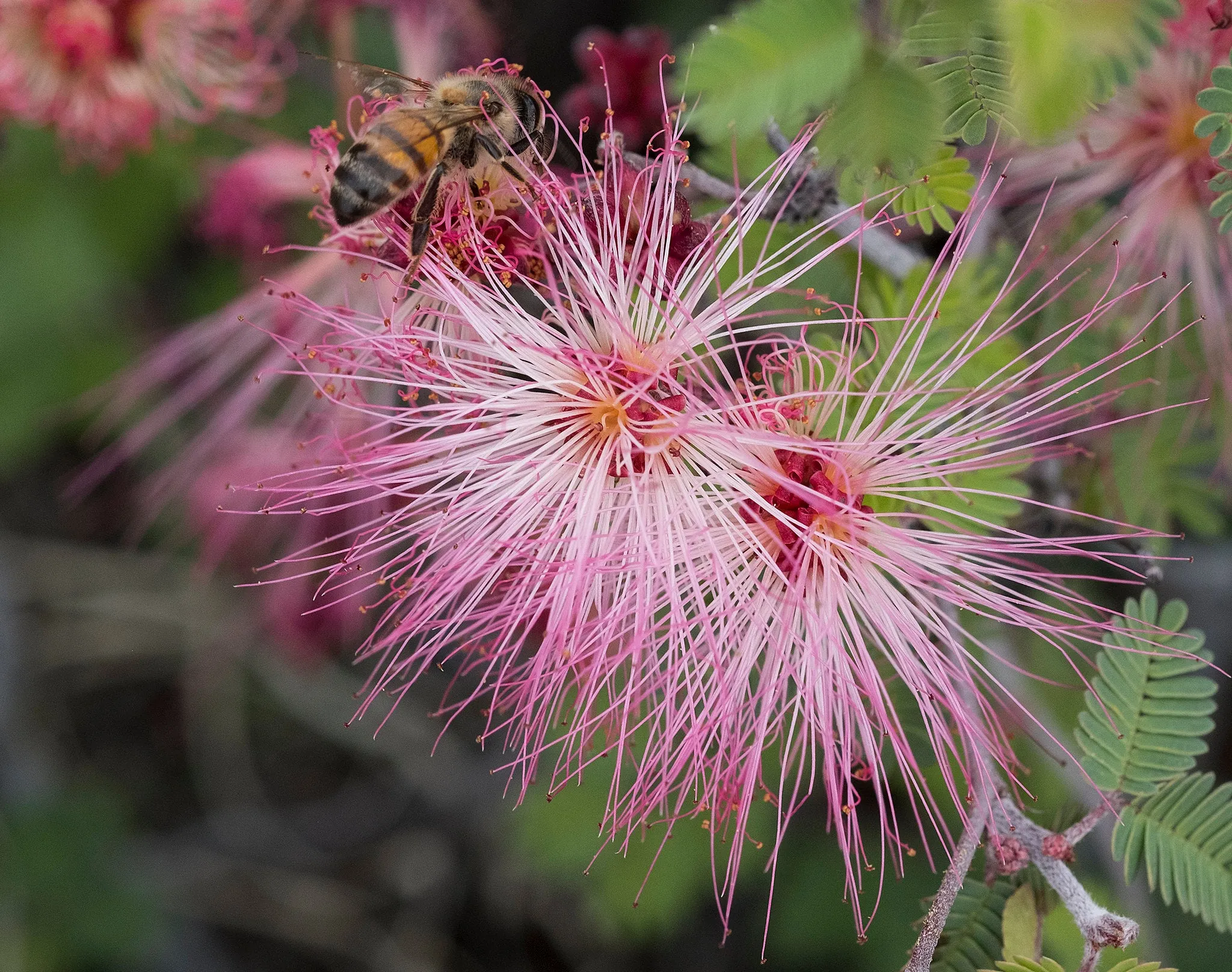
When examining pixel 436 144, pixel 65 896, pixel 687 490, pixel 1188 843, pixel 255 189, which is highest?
pixel 255 189

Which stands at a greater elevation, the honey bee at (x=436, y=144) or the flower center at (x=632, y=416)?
the honey bee at (x=436, y=144)

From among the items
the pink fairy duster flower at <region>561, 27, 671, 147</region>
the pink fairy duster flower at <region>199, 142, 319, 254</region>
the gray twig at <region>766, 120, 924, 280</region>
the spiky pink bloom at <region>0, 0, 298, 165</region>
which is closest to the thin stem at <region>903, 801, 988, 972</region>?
the gray twig at <region>766, 120, 924, 280</region>

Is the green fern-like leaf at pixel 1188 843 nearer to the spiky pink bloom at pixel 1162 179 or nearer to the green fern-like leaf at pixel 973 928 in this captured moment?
the green fern-like leaf at pixel 973 928

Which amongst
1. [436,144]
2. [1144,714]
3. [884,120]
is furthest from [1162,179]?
[436,144]

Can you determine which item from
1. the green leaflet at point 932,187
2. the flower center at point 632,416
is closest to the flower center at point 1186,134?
the green leaflet at point 932,187

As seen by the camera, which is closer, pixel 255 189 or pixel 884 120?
pixel 884 120

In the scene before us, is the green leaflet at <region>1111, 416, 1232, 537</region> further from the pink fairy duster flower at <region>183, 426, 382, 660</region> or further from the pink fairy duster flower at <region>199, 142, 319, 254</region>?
the pink fairy duster flower at <region>199, 142, 319, 254</region>

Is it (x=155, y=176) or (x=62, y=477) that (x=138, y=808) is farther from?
(x=155, y=176)

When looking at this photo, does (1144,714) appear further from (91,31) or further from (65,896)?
(65,896)
